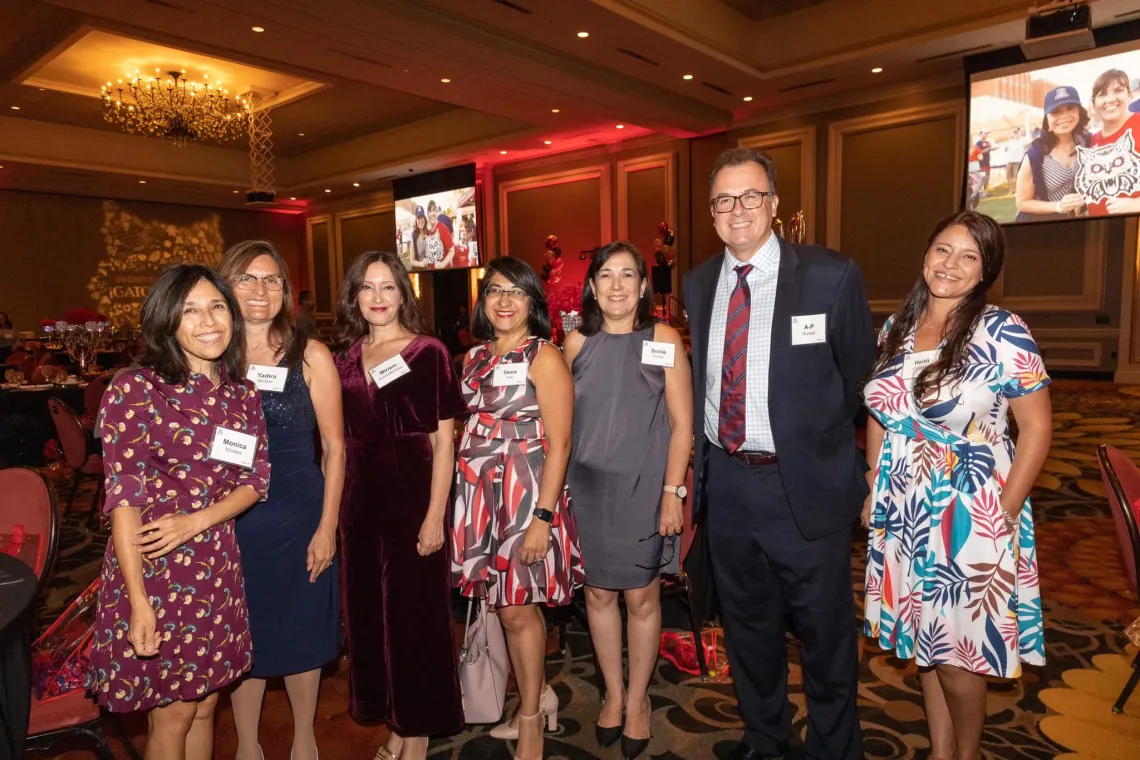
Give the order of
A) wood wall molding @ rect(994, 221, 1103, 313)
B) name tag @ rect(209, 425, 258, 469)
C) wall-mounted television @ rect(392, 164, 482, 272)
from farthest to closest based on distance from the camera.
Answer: wall-mounted television @ rect(392, 164, 482, 272) → wood wall molding @ rect(994, 221, 1103, 313) → name tag @ rect(209, 425, 258, 469)

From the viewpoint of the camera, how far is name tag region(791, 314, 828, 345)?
1886 mm

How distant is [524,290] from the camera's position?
2.17 meters

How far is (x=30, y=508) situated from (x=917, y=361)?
258cm

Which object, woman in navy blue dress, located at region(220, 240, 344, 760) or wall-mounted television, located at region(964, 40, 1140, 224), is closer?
woman in navy blue dress, located at region(220, 240, 344, 760)

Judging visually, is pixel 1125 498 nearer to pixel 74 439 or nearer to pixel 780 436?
pixel 780 436

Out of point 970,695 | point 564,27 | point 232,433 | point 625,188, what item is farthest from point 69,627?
point 625,188

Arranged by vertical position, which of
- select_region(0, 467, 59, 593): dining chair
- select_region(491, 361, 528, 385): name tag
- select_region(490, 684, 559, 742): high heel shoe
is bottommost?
select_region(490, 684, 559, 742): high heel shoe

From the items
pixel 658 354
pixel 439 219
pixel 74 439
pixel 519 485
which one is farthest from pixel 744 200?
pixel 439 219

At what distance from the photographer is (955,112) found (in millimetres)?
8156

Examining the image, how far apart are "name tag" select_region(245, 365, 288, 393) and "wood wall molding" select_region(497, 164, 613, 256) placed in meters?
10.1

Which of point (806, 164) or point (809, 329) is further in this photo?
point (806, 164)

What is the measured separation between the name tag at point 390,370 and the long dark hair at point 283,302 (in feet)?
0.75

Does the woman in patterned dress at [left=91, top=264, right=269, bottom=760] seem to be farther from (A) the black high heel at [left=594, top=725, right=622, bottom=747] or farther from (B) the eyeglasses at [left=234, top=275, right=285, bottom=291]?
(A) the black high heel at [left=594, top=725, right=622, bottom=747]

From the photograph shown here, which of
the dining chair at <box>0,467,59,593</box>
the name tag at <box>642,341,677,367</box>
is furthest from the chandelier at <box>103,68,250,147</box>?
the name tag at <box>642,341,677,367</box>
